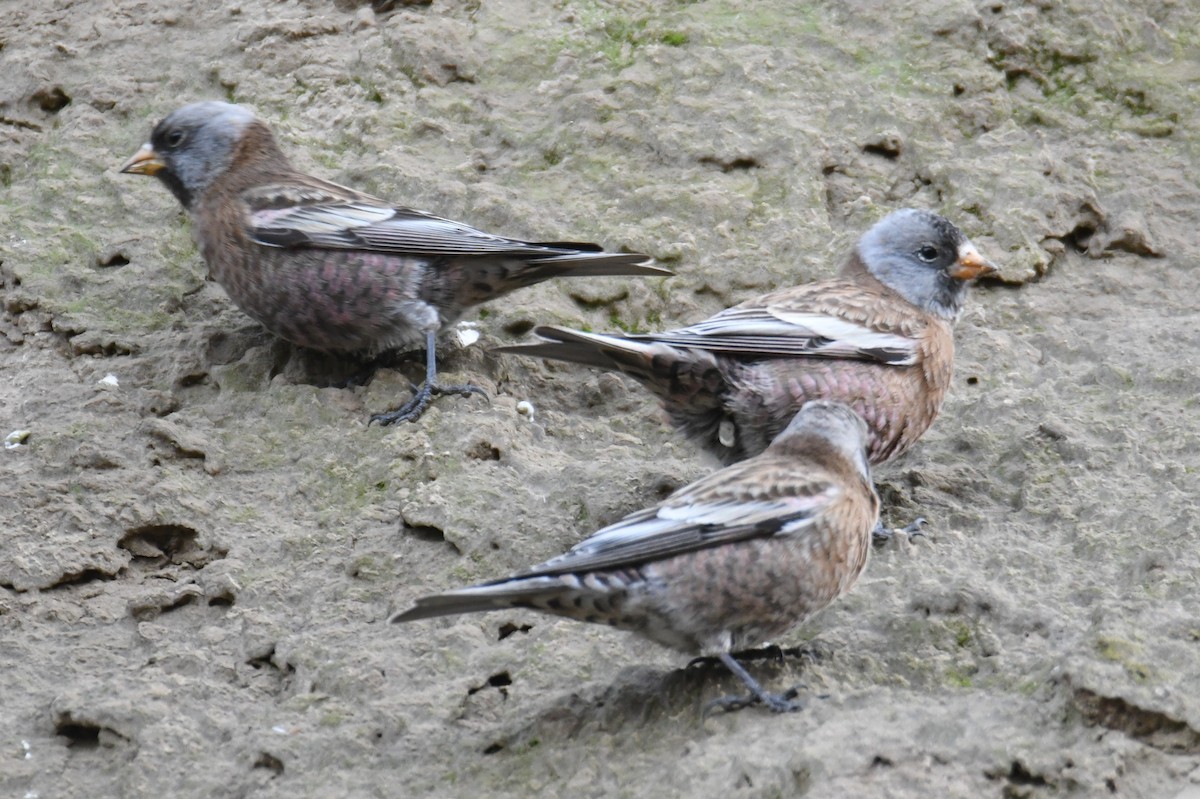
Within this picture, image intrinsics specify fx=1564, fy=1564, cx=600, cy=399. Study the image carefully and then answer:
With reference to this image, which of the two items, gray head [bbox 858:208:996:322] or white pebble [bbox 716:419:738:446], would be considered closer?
white pebble [bbox 716:419:738:446]

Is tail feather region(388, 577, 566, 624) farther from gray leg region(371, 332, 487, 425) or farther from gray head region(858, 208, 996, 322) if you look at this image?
gray head region(858, 208, 996, 322)

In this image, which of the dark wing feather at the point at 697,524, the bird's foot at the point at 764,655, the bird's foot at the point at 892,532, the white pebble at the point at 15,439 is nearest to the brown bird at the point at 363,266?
the white pebble at the point at 15,439

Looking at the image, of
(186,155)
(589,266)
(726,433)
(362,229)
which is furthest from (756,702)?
(186,155)

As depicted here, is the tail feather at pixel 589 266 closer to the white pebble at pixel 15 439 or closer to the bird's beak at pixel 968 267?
the bird's beak at pixel 968 267

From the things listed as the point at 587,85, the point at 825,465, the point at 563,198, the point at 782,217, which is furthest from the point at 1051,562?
the point at 587,85

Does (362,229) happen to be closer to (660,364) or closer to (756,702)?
(660,364)

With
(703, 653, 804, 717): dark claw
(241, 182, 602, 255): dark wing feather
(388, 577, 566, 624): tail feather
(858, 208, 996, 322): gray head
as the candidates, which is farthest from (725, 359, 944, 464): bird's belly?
(388, 577, 566, 624): tail feather

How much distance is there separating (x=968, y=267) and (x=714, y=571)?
263 cm

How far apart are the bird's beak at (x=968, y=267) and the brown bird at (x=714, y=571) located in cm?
207

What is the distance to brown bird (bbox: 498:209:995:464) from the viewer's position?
611 centimetres

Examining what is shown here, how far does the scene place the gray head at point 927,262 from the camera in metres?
6.78

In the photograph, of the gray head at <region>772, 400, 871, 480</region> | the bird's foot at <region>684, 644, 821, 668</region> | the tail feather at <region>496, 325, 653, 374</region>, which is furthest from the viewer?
the tail feather at <region>496, 325, 653, 374</region>

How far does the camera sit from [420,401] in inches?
254

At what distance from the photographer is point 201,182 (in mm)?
7273
